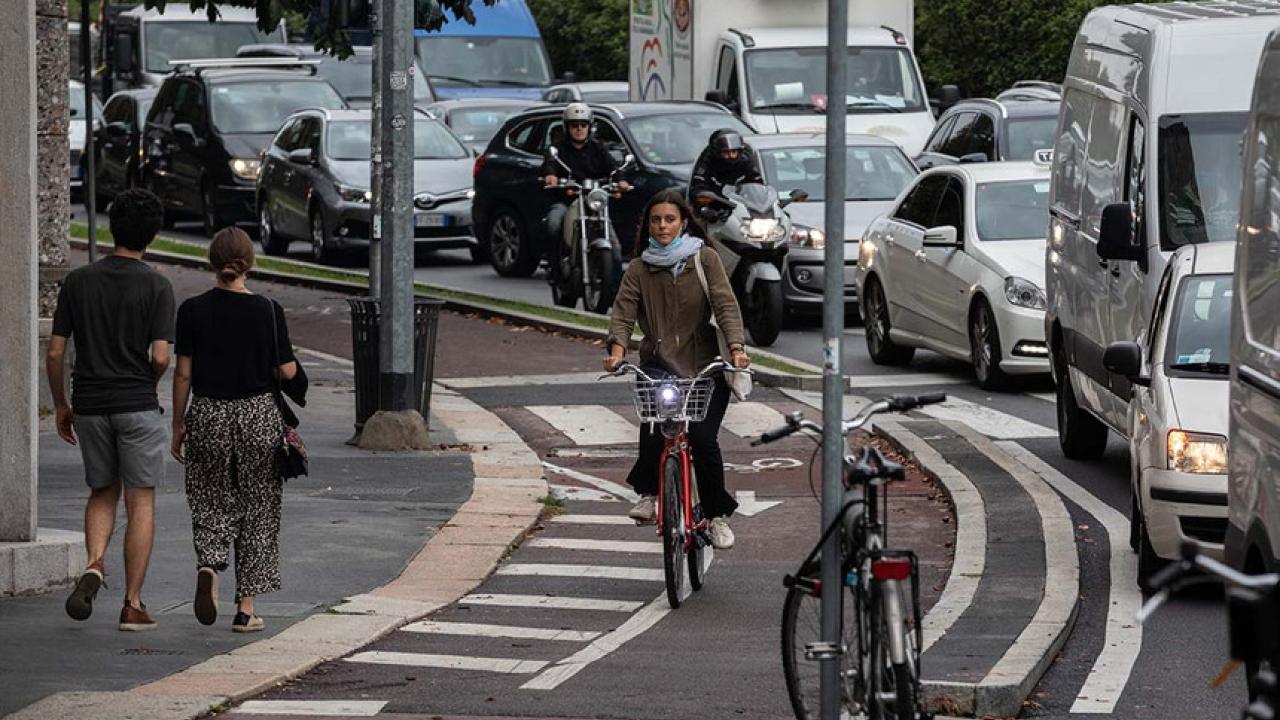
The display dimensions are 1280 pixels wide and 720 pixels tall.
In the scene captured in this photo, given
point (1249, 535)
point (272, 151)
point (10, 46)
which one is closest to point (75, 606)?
point (10, 46)

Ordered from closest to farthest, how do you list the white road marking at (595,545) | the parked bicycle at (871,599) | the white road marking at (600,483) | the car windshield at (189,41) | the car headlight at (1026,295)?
the parked bicycle at (871,599)
the white road marking at (595,545)
the white road marking at (600,483)
the car headlight at (1026,295)
the car windshield at (189,41)

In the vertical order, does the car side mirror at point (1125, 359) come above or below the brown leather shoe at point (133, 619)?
above

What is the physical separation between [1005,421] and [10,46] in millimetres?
8105

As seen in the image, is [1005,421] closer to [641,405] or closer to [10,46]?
[641,405]

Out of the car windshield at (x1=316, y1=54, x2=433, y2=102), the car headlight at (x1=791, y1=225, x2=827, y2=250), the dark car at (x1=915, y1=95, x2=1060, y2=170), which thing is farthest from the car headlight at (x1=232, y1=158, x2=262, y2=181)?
the car headlight at (x1=791, y1=225, x2=827, y2=250)

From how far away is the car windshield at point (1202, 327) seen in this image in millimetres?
12195

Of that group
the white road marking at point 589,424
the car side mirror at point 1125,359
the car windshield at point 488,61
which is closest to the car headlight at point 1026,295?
the white road marking at point 589,424

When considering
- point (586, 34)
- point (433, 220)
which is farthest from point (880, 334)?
point (586, 34)

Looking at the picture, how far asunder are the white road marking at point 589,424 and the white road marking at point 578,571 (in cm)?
388

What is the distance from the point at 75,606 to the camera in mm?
9992

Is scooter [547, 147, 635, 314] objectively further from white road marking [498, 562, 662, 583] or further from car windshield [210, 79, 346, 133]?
car windshield [210, 79, 346, 133]

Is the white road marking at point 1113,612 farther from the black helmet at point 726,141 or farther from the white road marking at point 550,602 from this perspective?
the black helmet at point 726,141

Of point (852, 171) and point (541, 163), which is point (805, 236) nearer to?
point (852, 171)

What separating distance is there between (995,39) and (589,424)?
88.0ft
